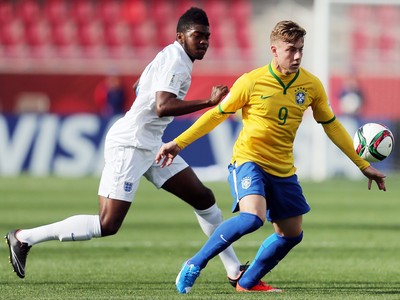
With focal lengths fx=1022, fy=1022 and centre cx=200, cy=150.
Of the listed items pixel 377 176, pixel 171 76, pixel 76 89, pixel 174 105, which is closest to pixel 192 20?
pixel 171 76

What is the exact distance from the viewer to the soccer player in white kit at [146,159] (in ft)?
25.2

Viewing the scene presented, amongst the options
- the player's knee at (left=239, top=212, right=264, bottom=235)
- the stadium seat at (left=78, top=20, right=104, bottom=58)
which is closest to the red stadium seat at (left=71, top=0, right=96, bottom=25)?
the stadium seat at (left=78, top=20, right=104, bottom=58)

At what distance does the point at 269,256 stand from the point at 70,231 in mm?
1549

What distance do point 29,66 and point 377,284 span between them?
18271mm

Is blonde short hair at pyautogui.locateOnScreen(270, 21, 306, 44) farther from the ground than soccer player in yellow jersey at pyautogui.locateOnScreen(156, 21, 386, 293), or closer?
farther from the ground

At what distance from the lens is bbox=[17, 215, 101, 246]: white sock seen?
7820mm

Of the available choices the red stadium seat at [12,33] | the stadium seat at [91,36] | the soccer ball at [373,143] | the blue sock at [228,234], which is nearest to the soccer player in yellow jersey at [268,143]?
the blue sock at [228,234]

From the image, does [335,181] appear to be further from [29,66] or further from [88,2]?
[88,2]

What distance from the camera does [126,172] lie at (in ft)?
25.7

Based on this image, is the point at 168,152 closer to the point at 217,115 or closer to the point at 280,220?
the point at 217,115

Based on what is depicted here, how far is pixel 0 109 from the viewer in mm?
25359

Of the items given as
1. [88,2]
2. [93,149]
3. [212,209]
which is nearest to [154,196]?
[93,149]

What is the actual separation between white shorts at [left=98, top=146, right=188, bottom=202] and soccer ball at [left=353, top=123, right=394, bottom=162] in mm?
1496

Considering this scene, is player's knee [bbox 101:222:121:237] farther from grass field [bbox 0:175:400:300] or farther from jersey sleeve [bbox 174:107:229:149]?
jersey sleeve [bbox 174:107:229:149]
